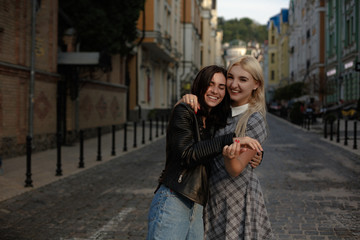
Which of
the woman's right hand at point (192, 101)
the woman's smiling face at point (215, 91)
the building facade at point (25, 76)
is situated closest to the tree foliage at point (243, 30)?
the building facade at point (25, 76)

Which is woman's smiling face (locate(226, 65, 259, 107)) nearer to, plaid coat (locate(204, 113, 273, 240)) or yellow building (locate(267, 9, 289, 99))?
plaid coat (locate(204, 113, 273, 240))

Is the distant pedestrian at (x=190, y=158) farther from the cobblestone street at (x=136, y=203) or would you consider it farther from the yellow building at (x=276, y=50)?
the yellow building at (x=276, y=50)

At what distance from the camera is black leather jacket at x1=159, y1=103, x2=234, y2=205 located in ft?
7.75

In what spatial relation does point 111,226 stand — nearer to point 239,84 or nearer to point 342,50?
point 239,84

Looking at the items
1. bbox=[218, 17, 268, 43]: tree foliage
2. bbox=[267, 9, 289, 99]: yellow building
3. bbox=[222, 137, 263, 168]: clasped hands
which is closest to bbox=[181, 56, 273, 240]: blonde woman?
bbox=[222, 137, 263, 168]: clasped hands

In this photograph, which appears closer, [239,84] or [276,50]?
[239,84]

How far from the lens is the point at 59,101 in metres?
16.2

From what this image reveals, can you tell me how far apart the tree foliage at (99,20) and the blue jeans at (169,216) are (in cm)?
1459

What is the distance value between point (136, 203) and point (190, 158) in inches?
178

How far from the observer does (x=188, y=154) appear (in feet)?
7.77

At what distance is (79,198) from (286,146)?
1008cm

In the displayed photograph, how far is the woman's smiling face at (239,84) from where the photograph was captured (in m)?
2.61

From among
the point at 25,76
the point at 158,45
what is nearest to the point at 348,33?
the point at 158,45

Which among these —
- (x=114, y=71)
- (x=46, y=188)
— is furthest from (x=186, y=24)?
(x=46, y=188)
